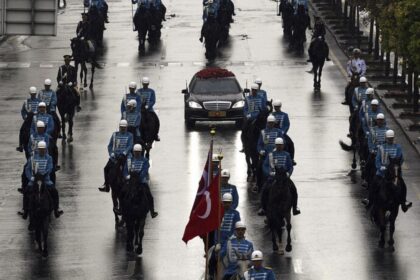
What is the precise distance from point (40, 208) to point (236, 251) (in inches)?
282

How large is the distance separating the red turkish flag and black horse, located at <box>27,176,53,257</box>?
7.02 m

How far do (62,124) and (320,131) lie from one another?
742cm

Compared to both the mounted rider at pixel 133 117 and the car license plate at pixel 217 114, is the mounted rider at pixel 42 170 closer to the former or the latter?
the mounted rider at pixel 133 117

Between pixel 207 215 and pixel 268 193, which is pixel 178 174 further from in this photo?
pixel 207 215

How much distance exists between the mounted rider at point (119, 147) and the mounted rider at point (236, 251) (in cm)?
989

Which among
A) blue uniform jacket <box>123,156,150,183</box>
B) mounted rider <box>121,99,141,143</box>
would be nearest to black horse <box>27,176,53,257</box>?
blue uniform jacket <box>123,156,150,183</box>

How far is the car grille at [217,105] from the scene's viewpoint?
5859cm

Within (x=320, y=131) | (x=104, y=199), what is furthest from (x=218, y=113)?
(x=104, y=199)

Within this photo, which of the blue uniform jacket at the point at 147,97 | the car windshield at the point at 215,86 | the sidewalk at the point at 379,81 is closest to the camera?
the blue uniform jacket at the point at 147,97

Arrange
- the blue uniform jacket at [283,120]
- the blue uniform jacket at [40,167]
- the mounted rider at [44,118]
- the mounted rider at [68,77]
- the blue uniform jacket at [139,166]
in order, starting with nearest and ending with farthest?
1. the blue uniform jacket at [139,166]
2. the blue uniform jacket at [40,167]
3. the blue uniform jacket at [283,120]
4. the mounted rider at [44,118]
5. the mounted rider at [68,77]

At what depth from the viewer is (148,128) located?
173 feet

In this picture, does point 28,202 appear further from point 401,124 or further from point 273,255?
point 401,124

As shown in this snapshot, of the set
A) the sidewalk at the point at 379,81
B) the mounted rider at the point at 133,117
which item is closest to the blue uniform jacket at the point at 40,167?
the mounted rider at the point at 133,117

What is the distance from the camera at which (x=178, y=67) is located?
72.1 meters
